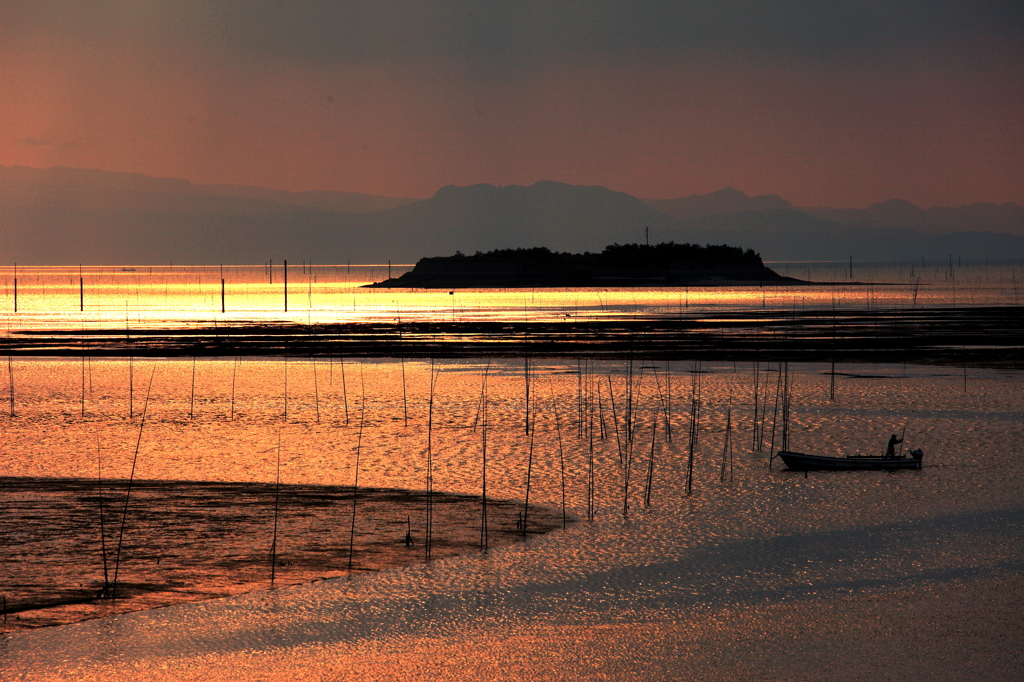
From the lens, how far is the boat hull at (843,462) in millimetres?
21594

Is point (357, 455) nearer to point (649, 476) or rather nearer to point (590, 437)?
point (590, 437)

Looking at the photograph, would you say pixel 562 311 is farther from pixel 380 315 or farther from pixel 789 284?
pixel 789 284

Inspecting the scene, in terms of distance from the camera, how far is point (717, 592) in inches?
547

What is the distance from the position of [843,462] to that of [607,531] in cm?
715

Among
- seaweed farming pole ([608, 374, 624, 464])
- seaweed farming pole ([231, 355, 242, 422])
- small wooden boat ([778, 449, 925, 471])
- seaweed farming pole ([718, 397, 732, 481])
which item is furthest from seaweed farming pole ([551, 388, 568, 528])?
seaweed farming pole ([231, 355, 242, 422])

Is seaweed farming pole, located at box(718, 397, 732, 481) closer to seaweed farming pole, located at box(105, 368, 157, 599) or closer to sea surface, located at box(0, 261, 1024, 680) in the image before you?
sea surface, located at box(0, 261, 1024, 680)

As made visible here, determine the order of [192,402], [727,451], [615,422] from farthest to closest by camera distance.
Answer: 1. [192,402]
2. [615,422]
3. [727,451]

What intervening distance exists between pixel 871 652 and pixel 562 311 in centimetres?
7805

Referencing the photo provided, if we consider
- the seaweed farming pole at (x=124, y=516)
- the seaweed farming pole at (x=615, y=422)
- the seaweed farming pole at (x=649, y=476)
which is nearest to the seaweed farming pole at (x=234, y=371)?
the seaweed farming pole at (x=124, y=516)

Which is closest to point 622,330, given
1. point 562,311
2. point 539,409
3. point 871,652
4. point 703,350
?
point 703,350

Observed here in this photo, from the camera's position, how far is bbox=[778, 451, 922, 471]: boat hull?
2159 cm

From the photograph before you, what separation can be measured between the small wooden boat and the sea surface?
386 millimetres

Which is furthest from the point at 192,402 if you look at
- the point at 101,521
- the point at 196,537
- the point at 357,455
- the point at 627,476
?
the point at 196,537

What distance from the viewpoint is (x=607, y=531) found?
16875 mm
